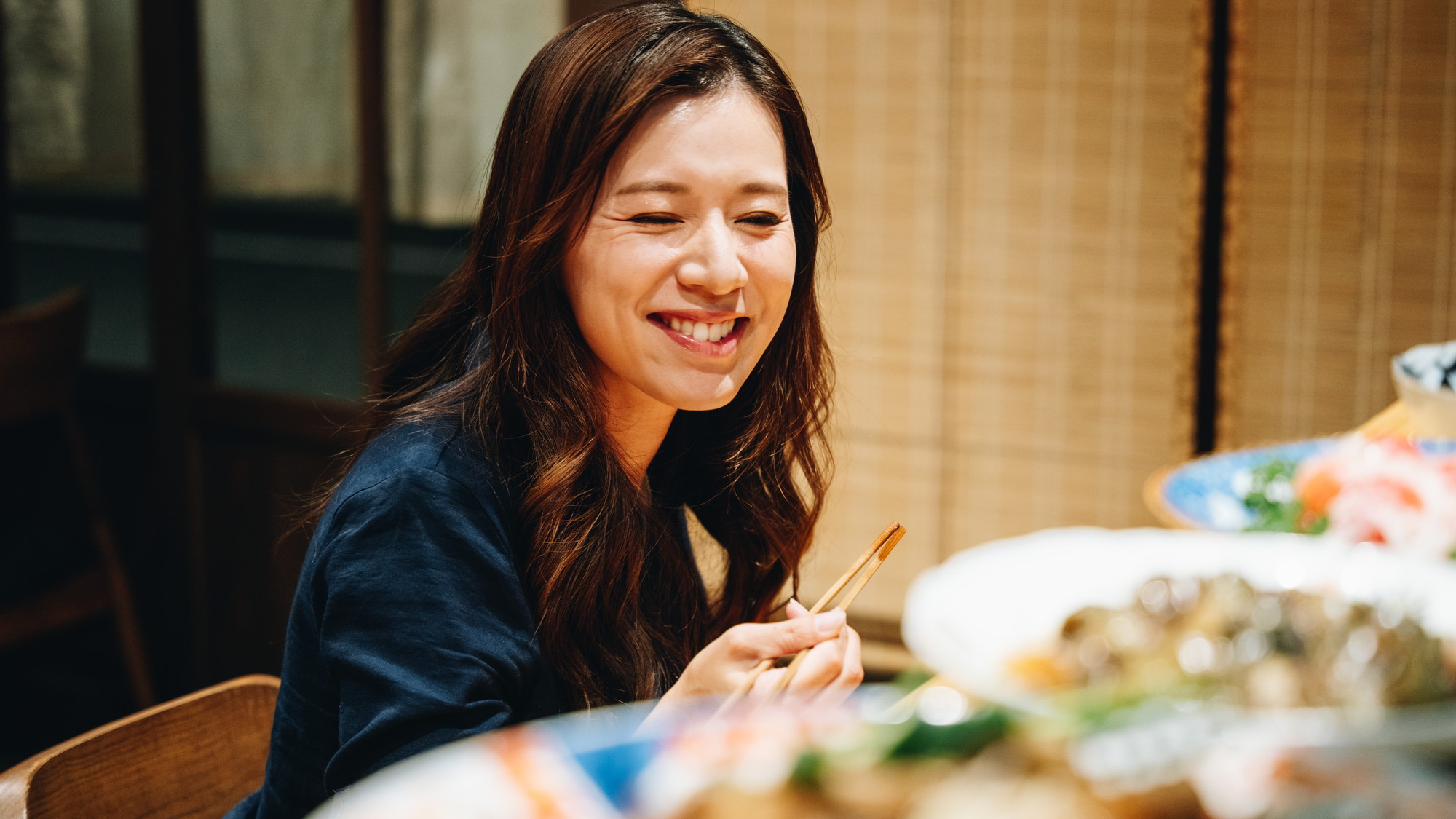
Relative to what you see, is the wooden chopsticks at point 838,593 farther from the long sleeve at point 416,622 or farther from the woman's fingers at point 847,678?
the long sleeve at point 416,622

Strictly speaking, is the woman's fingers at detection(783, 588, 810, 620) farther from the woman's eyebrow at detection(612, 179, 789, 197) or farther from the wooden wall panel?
the wooden wall panel

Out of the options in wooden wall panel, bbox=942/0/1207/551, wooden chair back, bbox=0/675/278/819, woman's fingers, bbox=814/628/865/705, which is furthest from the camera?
wooden wall panel, bbox=942/0/1207/551

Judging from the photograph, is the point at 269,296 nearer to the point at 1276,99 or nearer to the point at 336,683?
the point at 1276,99

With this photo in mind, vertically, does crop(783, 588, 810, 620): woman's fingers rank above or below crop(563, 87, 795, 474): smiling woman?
below

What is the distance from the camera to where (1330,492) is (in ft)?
4.20

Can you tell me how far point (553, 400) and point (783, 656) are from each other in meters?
0.39

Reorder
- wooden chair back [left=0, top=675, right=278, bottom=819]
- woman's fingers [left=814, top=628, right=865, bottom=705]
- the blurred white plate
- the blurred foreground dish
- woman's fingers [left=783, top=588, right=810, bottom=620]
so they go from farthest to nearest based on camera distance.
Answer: wooden chair back [left=0, top=675, right=278, bottom=819], woman's fingers [left=783, top=588, right=810, bottom=620], woman's fingers [left=814, top=628, right=865, bottom=705], the blurred white plate, the blurred foreground dish

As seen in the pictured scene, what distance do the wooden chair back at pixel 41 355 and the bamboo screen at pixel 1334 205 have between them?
234cm

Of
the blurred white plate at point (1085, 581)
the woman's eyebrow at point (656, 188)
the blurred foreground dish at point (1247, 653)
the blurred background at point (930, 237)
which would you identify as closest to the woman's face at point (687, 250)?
the woman's eyebrow at point (656, 188)

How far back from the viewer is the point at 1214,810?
0.49 metres

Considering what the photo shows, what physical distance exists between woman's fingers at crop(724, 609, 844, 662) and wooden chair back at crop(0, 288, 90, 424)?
2.10 metres

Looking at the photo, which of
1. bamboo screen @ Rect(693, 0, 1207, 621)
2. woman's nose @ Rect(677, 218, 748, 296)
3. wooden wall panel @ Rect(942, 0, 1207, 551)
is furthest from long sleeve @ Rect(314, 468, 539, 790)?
wooden wall panel @ Rect(942, 0, 1207, 551)

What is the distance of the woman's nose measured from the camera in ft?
3.59

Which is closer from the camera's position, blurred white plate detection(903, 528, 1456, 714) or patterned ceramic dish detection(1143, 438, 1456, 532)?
blurred white plate detection(903, 528, 1456, 714)
